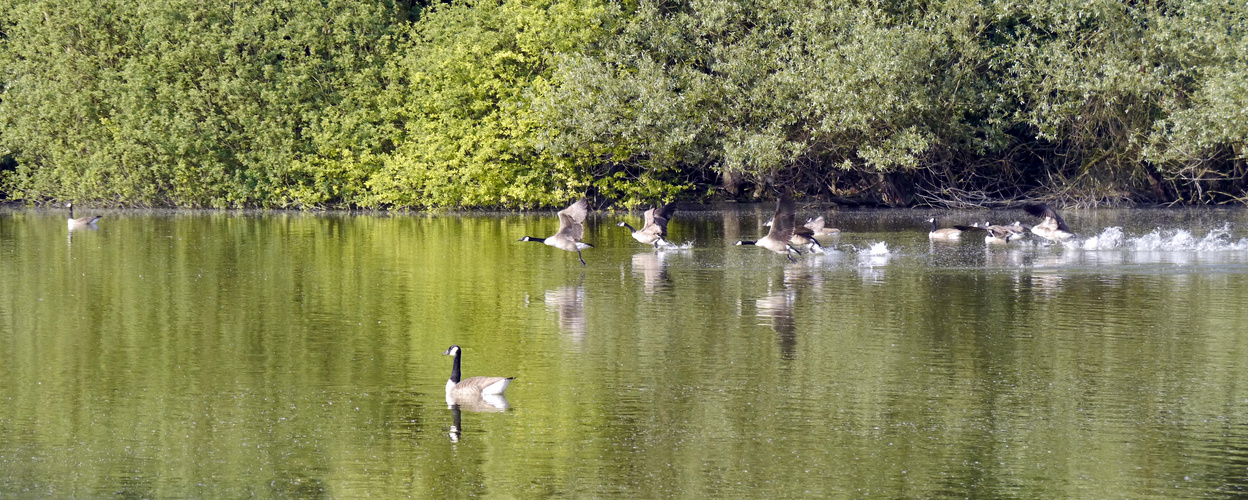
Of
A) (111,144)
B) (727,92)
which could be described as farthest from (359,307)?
(111,144)

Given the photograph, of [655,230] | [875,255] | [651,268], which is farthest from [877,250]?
[651,268]

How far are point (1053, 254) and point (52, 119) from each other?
40.2 metres

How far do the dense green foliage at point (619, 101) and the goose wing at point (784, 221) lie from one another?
14.8 metres

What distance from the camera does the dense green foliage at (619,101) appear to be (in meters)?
40.6

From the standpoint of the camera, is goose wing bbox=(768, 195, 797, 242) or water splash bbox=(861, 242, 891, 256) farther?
water splash bbox=(861, 242, 891, 256)

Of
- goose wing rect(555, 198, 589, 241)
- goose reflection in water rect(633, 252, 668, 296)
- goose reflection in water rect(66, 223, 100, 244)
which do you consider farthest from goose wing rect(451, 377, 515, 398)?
goose reflection in water rect(66, 223, 100, 244)

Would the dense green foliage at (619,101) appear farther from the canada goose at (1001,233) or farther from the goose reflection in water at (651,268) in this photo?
the goose reflection in water at (651,268)

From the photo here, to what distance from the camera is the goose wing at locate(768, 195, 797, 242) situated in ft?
83.3

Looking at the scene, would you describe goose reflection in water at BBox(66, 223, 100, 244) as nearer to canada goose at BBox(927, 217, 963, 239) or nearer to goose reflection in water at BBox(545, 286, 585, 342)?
goose reflection in water at BBox(545, 286, 585, 342)

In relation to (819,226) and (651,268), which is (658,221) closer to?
(651,268)

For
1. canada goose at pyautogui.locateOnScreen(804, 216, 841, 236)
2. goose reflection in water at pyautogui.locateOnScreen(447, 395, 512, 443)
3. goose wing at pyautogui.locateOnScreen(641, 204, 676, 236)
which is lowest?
goose reflection in water at pyautogui.locateOnScreen(447, 395, 512, 443)

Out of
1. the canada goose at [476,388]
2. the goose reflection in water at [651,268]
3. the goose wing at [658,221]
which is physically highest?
the goose wing at [658,221]

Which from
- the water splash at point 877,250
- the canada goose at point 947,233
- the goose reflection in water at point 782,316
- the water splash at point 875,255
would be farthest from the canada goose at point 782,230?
the canada goose at point 947,233

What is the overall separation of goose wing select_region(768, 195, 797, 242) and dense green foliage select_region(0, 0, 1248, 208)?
14764 millimetres
